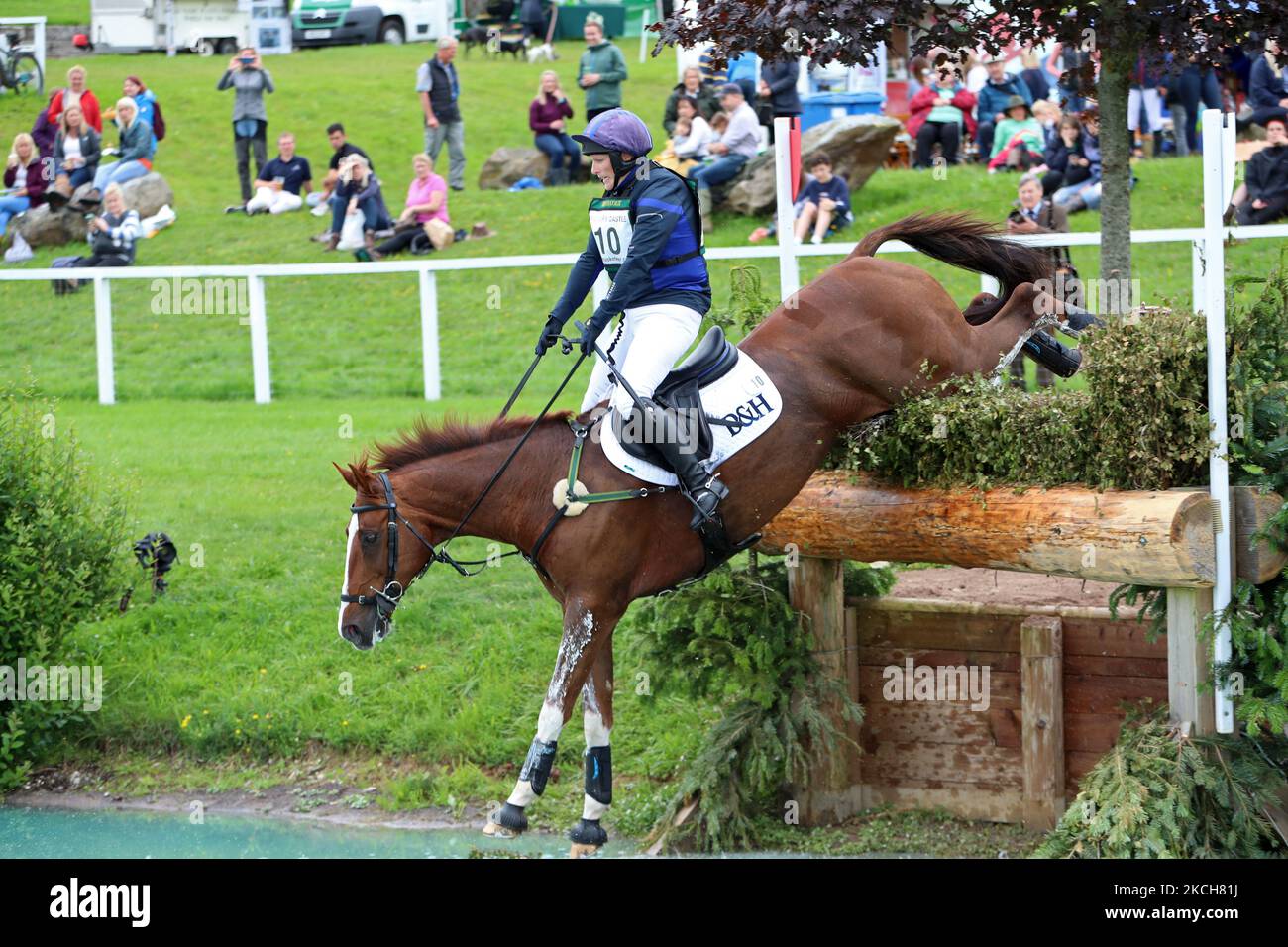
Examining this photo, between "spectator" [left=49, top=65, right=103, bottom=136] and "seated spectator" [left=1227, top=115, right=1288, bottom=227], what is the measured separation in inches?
569

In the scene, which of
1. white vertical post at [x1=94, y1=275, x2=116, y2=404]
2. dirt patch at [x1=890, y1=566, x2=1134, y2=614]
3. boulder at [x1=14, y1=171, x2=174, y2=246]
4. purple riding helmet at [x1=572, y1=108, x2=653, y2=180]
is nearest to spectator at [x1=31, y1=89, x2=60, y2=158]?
boulder at [x1=14, y1=171, x2=174, y2=246]

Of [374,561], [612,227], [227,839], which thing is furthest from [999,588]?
[227,839]

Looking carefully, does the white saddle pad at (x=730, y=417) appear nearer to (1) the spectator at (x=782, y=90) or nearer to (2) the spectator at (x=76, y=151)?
(1) the spectator at (x=782, y=90)

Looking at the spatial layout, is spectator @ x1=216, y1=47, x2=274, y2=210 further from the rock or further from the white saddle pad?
the white saddle pad

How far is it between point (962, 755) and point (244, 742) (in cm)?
424

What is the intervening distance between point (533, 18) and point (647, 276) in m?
→ 28.7

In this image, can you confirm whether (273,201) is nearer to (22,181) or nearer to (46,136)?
(46,136)

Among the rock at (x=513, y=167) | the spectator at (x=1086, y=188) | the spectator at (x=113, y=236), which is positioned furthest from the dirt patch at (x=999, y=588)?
the rock at (x=513, y=167)

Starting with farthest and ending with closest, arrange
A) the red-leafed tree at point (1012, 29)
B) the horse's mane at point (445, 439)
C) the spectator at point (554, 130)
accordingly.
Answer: the spectator at point (554, 130) < the red-leafed tree at point (1012, 29) < the horse's mane at point (445, 439)

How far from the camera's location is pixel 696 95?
1708cm

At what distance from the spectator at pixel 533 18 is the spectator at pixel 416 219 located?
1747 cm

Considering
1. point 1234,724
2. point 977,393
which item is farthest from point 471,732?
point 1234,724

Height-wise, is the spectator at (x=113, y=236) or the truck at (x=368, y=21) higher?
the truck at (x=368, y=21)

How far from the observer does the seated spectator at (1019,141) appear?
16.6 meters
